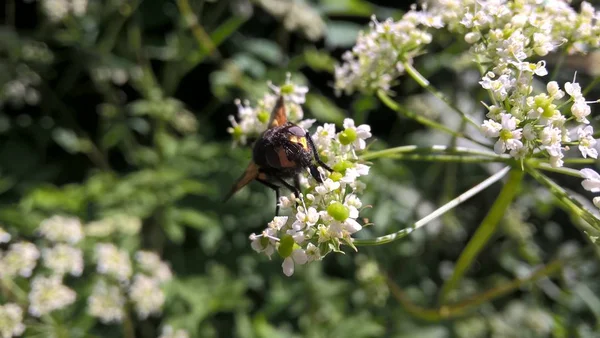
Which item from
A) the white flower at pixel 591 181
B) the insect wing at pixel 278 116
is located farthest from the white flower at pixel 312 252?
the white flower at pixel 591 181

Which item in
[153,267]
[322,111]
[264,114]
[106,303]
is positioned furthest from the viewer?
[322,111]

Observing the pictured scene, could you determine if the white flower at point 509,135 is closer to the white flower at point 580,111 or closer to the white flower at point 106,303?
the white flower at point 580,111

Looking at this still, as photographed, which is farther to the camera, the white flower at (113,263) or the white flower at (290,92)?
the white flower at (113,263)

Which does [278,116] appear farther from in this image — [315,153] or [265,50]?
[265,50]

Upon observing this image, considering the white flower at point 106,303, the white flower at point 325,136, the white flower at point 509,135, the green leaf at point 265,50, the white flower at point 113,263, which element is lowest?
the white flower at point 106,303

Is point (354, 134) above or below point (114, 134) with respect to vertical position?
above

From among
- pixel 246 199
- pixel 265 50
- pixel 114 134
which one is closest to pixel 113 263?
pixel 246 199
